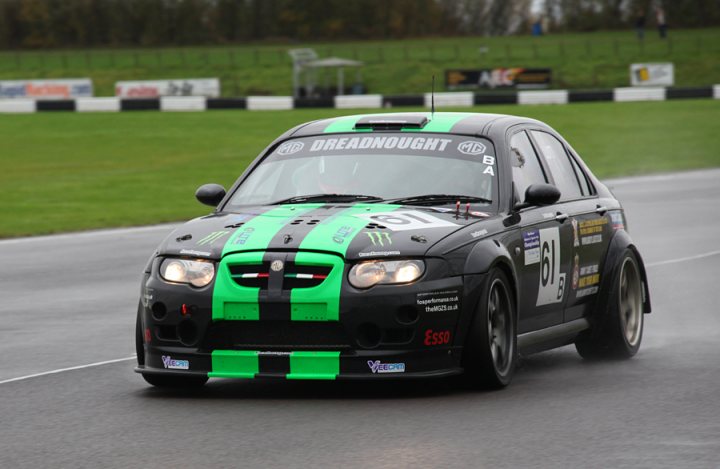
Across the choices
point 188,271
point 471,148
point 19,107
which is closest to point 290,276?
point 188,271

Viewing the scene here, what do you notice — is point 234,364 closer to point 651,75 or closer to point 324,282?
point 324,282

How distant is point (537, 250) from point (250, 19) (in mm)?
93552

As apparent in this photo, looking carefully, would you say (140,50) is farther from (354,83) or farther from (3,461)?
(3,461)

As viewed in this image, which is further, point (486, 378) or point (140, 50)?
point (140, 50)

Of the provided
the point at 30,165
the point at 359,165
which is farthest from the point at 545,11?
the point at 359,165

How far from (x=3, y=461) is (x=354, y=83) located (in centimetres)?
6273

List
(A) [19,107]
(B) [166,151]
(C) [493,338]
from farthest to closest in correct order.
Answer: (A) [19,107], (B) [166,151], (C) [493,338]

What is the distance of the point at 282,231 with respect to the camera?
7445mm

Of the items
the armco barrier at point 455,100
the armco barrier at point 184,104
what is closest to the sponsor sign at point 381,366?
the armco barrier at point 455,100

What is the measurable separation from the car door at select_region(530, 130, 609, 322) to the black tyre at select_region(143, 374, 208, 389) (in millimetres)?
2142

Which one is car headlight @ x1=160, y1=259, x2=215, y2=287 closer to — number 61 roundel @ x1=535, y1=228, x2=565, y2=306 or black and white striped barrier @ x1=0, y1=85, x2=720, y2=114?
number 61 roundel @ x1=535, y1=228, x2=565, y2=306

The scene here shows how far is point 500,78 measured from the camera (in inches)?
2415

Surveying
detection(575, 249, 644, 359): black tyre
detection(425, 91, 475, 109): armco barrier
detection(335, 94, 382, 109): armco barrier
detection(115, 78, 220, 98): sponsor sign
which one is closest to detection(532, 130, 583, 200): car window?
detection(575, 249, 644, 359): black tyre

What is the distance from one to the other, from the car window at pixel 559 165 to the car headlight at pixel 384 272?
6.38 ft
